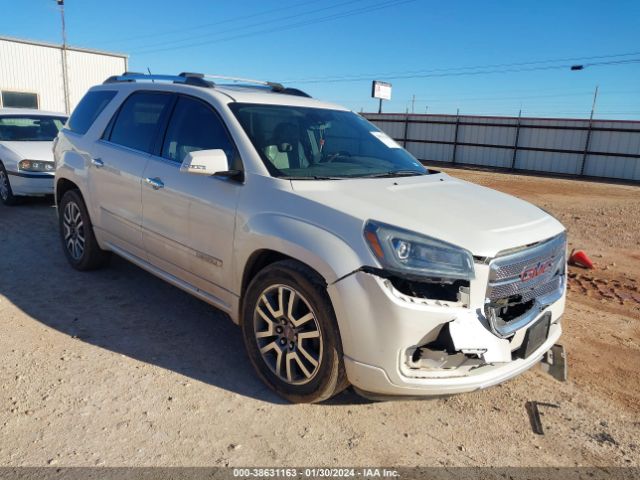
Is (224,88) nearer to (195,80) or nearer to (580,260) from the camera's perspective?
(195,80)

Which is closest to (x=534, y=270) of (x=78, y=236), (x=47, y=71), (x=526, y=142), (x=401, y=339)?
(x=401, y=339)

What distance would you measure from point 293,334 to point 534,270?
1400 millimetres

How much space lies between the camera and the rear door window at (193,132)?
3562 mm

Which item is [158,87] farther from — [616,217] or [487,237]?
[616,217]

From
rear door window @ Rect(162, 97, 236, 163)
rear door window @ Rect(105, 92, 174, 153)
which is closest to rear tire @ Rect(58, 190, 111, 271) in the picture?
rear door window @ Rect(105, 92, 174, 153)

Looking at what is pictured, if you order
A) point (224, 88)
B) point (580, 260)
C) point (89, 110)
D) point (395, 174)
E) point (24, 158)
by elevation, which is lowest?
point (580, 260)

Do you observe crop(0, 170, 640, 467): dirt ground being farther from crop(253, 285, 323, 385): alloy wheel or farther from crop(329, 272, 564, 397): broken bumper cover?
crop(329, 272, 564, 397): broken bumper cover

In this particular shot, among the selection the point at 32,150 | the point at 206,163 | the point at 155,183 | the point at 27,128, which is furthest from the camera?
the point at 27,128

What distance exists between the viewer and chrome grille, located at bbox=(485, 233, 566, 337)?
2.66m

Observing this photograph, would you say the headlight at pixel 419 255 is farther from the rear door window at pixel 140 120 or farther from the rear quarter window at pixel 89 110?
the rear quarter window at pixel 89 110

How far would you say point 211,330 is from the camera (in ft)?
13.2

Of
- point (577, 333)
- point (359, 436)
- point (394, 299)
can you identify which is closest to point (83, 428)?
point (359, 436)

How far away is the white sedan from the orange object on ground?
7625 millimetres

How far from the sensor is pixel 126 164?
422 centimetres
